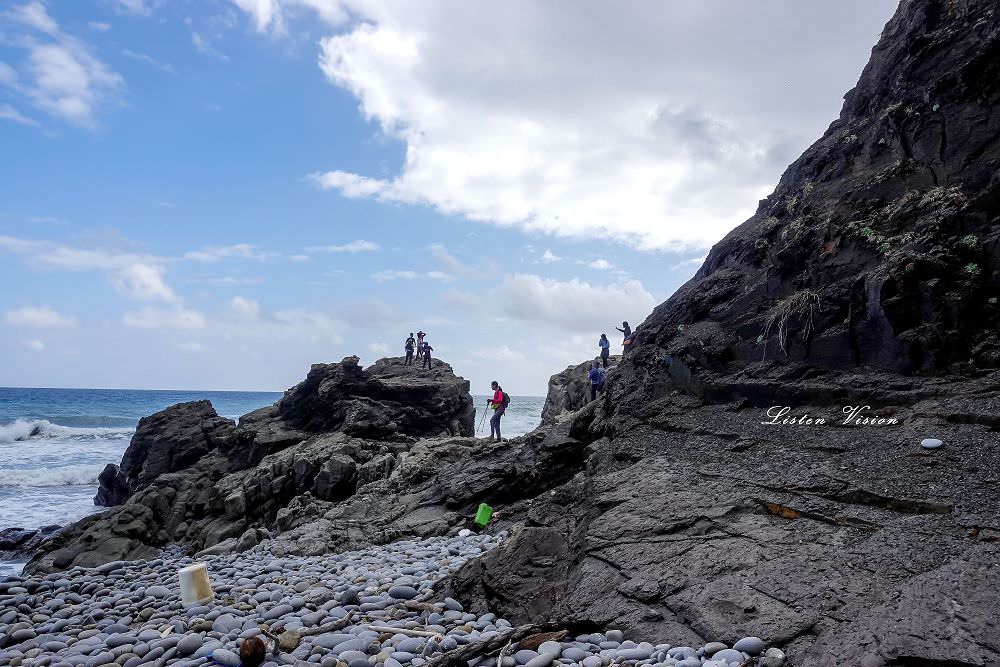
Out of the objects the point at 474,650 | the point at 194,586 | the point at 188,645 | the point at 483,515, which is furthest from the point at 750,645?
the point at 483,515

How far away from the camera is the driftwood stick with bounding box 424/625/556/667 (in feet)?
14.7

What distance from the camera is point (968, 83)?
8641 millimetres

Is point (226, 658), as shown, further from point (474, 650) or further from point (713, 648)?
point (713, 648)

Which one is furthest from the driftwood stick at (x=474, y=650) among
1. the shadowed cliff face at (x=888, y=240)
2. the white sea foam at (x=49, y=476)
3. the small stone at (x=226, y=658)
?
the white sea foam at (x=49, y=476)

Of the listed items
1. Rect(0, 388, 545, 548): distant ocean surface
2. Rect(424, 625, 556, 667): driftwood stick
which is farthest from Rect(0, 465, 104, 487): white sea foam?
Rect(424, 625, 556, 667): driftwood stick

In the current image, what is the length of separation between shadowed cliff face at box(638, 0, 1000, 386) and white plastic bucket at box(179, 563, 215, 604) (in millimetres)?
7489

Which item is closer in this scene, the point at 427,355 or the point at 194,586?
the point at 194,586

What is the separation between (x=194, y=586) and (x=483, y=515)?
4.81 metres

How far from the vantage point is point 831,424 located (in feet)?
23.8

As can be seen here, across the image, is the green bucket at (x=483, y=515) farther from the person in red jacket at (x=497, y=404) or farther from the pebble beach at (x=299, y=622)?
the person in red jacket at (x=497, y=404)

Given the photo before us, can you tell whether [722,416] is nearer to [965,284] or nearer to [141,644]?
[965,284]

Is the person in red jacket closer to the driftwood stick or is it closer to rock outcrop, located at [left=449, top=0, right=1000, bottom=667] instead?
rock outcrop, located at [left=449, top=0, right=1000, bottom=667]

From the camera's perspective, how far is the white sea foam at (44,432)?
46.3 m

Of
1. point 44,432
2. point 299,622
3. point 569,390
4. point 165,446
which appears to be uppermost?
point 569,390
